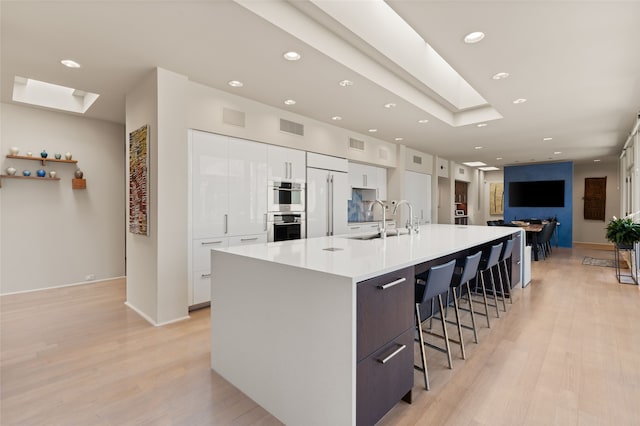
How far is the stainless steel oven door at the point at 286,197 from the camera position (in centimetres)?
446

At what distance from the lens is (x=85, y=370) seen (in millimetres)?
2379

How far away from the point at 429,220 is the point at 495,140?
250 cm

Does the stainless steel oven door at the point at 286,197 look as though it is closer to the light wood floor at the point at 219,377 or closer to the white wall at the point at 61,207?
the light wood floor at the point at 219,377

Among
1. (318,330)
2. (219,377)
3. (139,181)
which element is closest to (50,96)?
(139,181)

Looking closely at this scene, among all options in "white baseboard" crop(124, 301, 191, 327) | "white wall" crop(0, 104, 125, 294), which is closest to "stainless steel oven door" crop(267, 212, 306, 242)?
"white baseboard" crop(124, 301, 191, 327)

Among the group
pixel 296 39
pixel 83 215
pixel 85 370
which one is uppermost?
pixel 296 39

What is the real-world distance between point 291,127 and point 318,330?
3.68 metres

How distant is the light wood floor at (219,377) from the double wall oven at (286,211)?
4.77 ft

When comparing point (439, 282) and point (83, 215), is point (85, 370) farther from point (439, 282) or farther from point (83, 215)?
point (83, 215)

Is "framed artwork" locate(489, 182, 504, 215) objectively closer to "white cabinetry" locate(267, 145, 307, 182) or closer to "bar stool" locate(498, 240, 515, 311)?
"bar stool" locate(498, 240, 515, 311)

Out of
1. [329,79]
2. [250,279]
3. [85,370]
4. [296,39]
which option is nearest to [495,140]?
[329,79]

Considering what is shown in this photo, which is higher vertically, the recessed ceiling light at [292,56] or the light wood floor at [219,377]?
the recessed ceiling light at [292,56]

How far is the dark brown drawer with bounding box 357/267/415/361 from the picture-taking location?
1.54 metres

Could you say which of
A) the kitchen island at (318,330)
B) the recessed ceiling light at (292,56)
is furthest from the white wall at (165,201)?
the kitchen island at (318,330)
